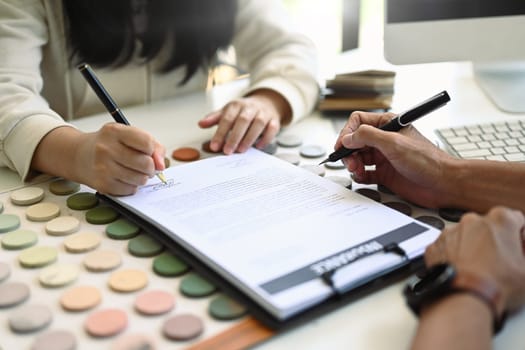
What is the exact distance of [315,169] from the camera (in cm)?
70

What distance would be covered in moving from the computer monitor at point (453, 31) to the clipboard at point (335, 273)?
1.15 ft

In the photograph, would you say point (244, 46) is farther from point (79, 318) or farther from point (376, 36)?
point (79, 318)

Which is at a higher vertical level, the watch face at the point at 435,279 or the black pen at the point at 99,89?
the black pen at the point at 99,89

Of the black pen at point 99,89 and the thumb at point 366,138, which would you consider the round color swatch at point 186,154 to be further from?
the thumb at point 366,138

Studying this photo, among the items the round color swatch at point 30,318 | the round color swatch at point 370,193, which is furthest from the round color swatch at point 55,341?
the round color swatch at point 370,193

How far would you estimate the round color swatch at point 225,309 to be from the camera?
1.50 feet

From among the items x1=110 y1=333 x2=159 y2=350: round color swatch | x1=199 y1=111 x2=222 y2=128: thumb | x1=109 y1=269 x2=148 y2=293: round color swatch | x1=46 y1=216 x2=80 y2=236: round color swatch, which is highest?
x1=199 y1=111 x2=222 y2=128: thumb

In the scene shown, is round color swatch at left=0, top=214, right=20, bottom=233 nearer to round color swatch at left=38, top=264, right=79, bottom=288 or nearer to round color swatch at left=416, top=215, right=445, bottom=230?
round color swatch at left=38, top=264, right=79, bottom=288

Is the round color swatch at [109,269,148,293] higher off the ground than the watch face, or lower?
lower

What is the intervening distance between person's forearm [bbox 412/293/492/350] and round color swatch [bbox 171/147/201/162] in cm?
39

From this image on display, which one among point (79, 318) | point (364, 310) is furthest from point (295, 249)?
point (79, 318)

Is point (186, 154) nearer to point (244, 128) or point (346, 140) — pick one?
point (244, 128)

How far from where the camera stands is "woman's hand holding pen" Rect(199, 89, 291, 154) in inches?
29.9

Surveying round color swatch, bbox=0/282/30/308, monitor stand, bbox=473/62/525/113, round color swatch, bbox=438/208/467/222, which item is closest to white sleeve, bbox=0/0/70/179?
round color swatch, bbox=0/282/30/308
